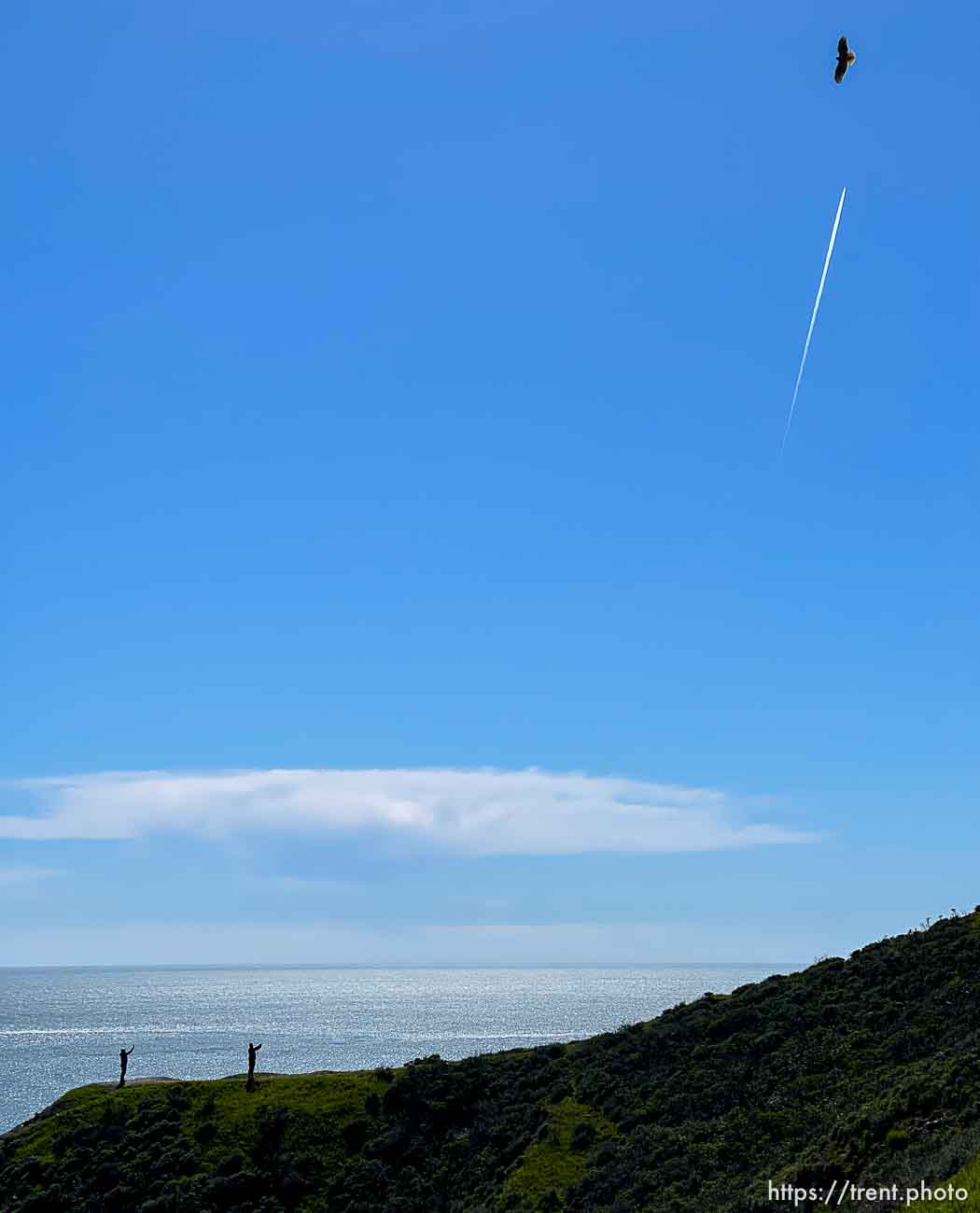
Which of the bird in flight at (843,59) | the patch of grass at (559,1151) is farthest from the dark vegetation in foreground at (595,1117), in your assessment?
the bird in flight at (843,59)

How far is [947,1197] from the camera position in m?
17.2

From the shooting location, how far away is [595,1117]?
137 feet

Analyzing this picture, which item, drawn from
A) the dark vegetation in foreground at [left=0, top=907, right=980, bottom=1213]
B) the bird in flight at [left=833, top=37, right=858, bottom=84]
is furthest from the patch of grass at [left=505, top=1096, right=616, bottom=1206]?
the bird in flight at [left=833, top=37, right=858, bottom=84]

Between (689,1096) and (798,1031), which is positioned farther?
(798,1031)

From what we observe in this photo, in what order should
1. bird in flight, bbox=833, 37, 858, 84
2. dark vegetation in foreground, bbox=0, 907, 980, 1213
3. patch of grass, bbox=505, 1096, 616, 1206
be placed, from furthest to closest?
patch of grass, bbox=505, 1096, 616, 1206
dark vegetation in foreground, bbox=0, 907, 980, 1213
bird in flight, bbox=833, 37, 858, 84

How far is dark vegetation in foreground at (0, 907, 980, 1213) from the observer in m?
31.9

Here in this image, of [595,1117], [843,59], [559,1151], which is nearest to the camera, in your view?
[843,59]

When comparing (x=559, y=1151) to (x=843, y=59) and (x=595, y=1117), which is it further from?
(x=843, y=59)

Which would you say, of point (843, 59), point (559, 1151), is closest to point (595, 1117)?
point (559, 1151)

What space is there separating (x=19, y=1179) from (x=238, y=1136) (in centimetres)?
978

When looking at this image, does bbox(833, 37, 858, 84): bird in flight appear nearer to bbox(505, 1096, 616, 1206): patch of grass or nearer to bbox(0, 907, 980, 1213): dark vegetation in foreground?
bbox(0, 907, 980, 1213): dark vegetation in foreground

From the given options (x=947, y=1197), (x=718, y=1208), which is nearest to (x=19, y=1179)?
(x=718, y=1208)

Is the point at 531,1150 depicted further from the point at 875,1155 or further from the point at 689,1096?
the point at 875,1155

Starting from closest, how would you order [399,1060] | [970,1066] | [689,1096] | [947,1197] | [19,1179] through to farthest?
[947,1197], [970,1066], [689,1096], [19,1179], [399,1060]
